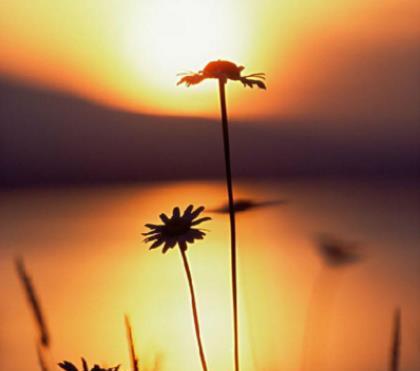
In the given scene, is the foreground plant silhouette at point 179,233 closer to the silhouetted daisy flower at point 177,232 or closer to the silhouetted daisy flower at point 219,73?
the silhouetted daisy flower at point 177,232

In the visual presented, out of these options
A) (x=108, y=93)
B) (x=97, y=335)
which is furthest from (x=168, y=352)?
(x=108, y=93)

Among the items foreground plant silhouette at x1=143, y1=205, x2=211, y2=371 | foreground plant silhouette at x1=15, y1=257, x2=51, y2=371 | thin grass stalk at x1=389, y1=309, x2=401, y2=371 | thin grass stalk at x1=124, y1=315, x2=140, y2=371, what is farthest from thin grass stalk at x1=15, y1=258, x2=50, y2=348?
thin grass stalk at x1=389, y1=309, x2=401, y2=371

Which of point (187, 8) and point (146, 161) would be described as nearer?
point (187, 8)

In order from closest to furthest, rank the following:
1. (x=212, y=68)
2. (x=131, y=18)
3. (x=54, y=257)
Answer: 1. (x=212, y=68)
2. (x=131, y=18)
3. (x=54, y=257)

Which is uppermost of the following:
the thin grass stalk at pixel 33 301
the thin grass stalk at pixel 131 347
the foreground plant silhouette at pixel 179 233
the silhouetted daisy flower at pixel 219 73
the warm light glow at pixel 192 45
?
the warm light glow at pixel 192 45

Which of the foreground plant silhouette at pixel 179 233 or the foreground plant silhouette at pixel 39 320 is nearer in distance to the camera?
the foreground plant silhouette at pixel 179 233

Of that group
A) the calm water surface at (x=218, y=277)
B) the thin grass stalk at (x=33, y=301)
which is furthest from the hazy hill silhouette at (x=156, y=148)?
the thin grass stalk at (x=33, y=301)

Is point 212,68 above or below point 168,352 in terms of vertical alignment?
above

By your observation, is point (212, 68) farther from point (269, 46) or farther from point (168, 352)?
point (168, 352)

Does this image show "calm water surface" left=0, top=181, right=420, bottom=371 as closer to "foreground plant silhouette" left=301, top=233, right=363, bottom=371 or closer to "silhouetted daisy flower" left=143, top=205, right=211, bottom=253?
"foreground plant silhouette" left=301, top=233, right=363, bottom=371
